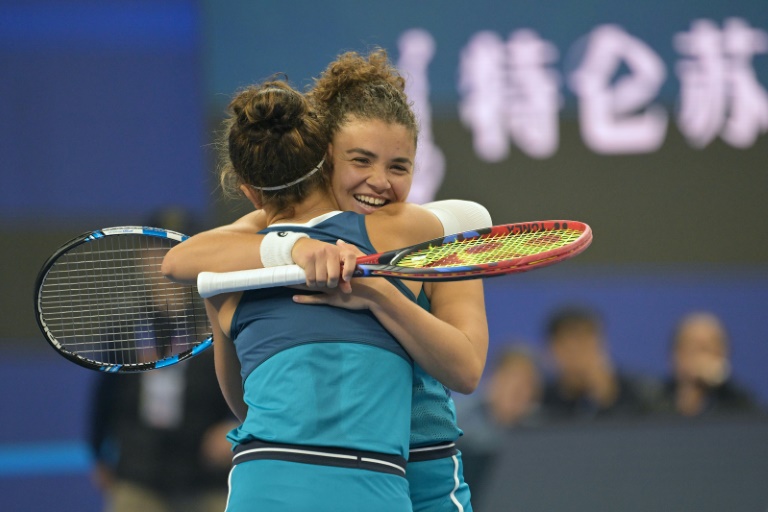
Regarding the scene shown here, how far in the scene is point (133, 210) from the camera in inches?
191

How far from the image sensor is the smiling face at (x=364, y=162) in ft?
5.85

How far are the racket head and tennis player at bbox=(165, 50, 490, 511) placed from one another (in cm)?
3

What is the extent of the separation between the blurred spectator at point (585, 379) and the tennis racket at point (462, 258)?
304cm

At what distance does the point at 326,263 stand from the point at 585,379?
138 inches

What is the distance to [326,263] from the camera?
154 centimetres

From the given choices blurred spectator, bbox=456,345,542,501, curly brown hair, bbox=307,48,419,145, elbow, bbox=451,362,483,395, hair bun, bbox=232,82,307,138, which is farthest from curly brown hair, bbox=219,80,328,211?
blurred spectator, bbox=456,345,542,501

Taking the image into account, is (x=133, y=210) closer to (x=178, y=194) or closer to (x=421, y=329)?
(x=178, y=194)

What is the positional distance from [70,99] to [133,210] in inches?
24.3

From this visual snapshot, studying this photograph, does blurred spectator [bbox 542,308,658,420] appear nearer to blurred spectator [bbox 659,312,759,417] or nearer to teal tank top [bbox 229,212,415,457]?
blurred spectator [bbox 659,312,759,417]

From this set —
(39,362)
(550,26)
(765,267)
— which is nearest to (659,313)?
(765,267)

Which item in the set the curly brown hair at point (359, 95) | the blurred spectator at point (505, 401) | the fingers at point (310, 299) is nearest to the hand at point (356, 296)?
the fingers at point (310, 299)

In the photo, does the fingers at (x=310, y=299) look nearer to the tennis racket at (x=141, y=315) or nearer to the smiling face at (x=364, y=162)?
the smiling face at (x=364, y=162)

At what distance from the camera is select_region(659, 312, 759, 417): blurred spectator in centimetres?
486

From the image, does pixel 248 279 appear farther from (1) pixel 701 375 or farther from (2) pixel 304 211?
(1) pixel 701 375
